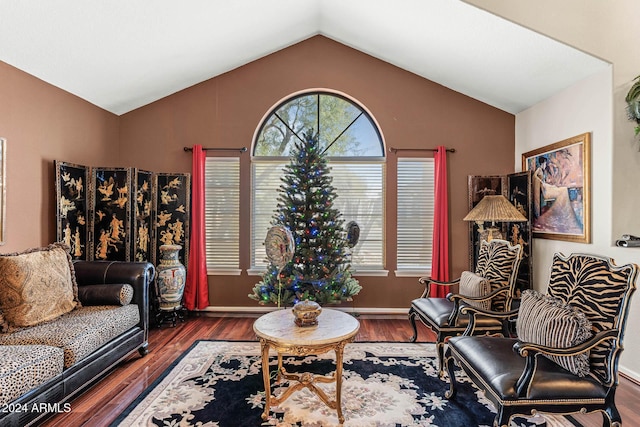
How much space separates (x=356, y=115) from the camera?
485 cm

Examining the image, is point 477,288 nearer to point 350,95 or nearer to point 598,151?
point 598,151

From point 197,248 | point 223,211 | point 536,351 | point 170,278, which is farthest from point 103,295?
point 536,351

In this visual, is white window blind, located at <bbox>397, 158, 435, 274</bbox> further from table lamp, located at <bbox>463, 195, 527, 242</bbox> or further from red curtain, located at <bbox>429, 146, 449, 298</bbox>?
table lamp, located at <bbox>463, 195, 527, 242</bbox>

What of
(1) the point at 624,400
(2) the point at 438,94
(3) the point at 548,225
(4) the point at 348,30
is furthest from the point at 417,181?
(1) the point at 624,400

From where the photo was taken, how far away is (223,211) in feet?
15.8

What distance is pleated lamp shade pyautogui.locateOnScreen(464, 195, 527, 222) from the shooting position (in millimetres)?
3963

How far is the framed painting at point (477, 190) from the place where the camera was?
15.1ft

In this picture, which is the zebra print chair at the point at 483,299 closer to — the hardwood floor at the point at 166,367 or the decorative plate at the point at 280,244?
the hardwood floor at the point at 166,367

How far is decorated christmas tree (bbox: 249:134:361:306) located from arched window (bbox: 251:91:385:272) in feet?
2.42

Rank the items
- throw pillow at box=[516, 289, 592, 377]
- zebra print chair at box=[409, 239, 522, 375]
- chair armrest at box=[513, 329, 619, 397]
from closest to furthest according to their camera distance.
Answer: chair armrest at box=[513, 329, 619, 397] < throw pillow at box=[516, 289, 592, 377] < zebra print chair at box=[409, 239, 522, 375]

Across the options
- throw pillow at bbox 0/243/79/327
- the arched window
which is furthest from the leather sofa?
the arched window

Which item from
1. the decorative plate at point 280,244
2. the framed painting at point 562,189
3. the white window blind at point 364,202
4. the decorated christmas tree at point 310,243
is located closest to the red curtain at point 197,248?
the white window blind at point 364,202

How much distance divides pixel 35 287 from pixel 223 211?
7.78 feet

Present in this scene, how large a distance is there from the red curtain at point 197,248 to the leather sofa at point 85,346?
3.64 feet
